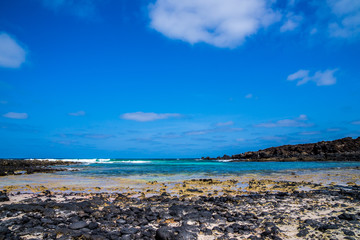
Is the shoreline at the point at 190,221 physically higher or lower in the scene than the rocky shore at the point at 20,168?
lower

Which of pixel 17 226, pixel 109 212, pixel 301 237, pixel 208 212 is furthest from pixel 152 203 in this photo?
pixel 301 237

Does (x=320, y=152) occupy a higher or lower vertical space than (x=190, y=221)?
higher

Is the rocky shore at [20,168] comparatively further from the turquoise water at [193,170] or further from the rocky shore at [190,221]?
the rocky shore at [190,221]

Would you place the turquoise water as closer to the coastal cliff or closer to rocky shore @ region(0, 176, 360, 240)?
rocky shore @ region(0, 176, 360, 240)

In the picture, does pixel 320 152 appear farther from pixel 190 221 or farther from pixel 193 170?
pixel 190 221

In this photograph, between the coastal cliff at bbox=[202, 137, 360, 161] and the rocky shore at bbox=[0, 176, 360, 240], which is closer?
the rocky shore at bbox=[0, 176, 360, 240]

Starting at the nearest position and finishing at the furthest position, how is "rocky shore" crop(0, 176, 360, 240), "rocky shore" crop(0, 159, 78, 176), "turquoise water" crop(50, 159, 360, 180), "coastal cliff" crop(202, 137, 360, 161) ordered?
"rocky shore" crop(0, 176, 360, 240) → "turquoise water" crop(50, 159, 360, 180) → "rocky shore" crop(0, 159, 78, 176) → "coastal cliff" crop(202, 137, 360, 161)

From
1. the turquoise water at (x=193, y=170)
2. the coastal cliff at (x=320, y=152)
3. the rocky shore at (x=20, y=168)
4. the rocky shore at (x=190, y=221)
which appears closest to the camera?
the rocky shore at (x=190, y=221)

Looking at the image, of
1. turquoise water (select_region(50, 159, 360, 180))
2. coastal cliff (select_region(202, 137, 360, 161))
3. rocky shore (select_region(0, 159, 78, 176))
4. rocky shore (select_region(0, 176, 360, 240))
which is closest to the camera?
rocky shore (select_region(0, 176, 360, 240))

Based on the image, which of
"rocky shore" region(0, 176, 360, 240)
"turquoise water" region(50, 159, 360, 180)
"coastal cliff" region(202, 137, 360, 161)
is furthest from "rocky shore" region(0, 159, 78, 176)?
"coastal cliff" region(202, 137, 360, 161)

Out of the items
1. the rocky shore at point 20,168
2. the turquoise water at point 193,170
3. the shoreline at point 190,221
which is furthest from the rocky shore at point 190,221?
the rocky shore at point 20,168

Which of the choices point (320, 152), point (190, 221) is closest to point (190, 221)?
point (190, 221)

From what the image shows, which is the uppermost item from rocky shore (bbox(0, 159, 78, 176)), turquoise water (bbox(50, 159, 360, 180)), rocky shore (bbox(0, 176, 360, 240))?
rocky shore (bbox(0, 159, 78, 176))

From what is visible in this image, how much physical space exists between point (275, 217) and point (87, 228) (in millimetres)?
6215
